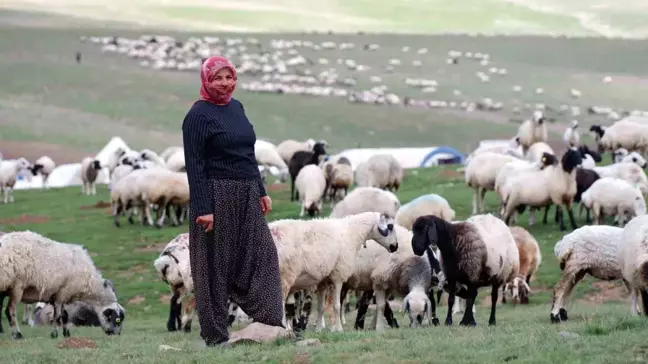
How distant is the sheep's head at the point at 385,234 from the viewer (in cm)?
1398

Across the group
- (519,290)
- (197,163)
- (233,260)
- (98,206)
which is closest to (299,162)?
→ (98,206)

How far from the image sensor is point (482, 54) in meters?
88.4

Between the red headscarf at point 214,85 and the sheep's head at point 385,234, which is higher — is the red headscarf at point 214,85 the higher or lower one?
the higher one

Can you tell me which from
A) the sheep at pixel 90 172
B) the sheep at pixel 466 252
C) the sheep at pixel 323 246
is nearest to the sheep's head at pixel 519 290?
the sheep at pixel 466 252

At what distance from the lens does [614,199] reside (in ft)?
74.1

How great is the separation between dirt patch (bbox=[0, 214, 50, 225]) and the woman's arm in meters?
20.8

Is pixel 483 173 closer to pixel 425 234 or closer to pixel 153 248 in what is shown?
pixel 153 248

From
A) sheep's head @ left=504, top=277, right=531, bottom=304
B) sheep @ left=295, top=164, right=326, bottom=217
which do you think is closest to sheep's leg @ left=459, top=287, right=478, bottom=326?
sheep's head @ left=504, top=277, right=531, bottom=304

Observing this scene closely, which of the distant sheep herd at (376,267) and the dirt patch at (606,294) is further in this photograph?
the dirt patch at (606,294)

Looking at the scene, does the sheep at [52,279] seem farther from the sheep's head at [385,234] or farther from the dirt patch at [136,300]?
the dirt patch at [136,300]

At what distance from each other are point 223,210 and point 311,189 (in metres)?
17.0

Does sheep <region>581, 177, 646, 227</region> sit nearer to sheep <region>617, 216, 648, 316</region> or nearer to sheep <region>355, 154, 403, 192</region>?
sheep <region>355, 154, 403, 192</region>

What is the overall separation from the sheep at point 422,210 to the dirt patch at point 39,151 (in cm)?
3209

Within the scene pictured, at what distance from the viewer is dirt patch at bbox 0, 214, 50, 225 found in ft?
97.9
